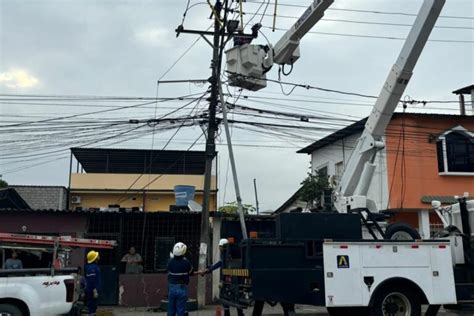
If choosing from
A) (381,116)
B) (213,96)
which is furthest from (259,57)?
(381,116)

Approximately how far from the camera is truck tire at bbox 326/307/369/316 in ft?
32.8

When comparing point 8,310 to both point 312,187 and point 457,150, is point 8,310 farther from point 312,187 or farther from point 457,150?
point 457,150

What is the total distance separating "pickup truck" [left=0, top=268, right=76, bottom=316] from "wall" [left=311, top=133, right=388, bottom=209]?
12394 millimetres

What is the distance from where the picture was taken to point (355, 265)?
9.69 m

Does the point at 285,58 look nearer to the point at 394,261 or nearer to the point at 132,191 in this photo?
the point at 394,261

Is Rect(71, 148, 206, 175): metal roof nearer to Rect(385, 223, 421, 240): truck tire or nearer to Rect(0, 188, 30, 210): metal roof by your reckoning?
Rect(0, 188, 30, 210): metal roof

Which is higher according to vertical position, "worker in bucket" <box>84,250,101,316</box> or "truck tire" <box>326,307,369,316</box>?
"worker in bucket" <box>84,250,101,316</box>

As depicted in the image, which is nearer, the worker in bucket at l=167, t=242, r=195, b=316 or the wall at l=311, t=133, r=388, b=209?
the worker in bucket at l=167, t=242, r=195, b=316

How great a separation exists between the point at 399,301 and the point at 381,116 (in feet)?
13.0

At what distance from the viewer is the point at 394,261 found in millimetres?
9898

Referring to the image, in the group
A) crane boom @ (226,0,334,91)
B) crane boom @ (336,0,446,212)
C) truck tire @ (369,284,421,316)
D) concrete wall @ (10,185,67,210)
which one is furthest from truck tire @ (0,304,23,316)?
concrete wall @ (10,185,67,210)

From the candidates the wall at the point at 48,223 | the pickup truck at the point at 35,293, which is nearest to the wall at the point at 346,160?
the wall at the point at 48,223

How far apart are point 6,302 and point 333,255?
587 cm

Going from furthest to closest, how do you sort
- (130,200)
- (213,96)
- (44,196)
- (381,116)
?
(130,200)
(44,196)
(213,96)
(381,116)
